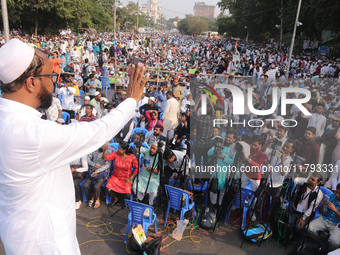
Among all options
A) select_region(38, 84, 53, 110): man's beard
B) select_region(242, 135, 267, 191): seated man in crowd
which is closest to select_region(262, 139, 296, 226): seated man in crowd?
select_region(242, 135, 267, 191): seated man in crowd

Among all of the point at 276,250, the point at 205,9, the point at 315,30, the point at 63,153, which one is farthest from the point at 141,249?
the point at 205,9

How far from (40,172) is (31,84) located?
0.34 meters

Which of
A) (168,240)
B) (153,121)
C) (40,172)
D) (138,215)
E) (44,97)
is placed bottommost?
(168,240)

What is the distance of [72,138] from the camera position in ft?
3.18

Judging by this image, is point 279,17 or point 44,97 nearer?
point 44,97

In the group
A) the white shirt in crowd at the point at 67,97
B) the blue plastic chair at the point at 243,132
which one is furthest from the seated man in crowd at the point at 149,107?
the blue plastic chair at the point at 243,132

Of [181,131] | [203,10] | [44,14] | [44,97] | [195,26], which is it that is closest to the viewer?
[44,97]

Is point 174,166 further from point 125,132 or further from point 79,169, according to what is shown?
point 125,132

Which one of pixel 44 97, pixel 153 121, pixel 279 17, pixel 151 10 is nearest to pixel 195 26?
pixel 151 10

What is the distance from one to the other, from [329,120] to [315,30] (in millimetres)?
29177

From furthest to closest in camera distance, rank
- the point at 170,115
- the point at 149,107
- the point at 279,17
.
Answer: the point at 279,17 → the point at 149,107 → the point at 170,115

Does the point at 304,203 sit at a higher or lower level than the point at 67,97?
→ lower

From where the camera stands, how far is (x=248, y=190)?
162 inches

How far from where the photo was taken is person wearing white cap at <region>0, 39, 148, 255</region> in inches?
37.4
